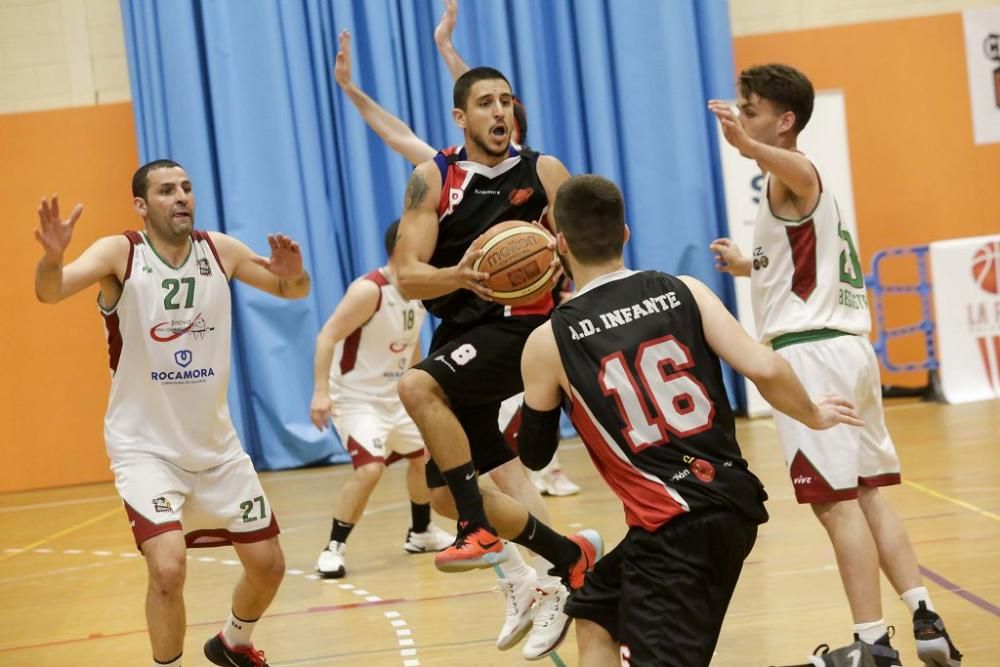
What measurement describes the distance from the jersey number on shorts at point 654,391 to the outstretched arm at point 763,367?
110mm

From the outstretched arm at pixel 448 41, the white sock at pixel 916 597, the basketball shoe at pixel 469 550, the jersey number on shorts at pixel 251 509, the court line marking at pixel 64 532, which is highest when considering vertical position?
the outstretched arm at pixel 448 41

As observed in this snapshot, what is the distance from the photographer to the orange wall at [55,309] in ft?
37.1

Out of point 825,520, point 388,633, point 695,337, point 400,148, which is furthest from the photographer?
point 400,148

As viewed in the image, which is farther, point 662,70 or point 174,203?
point 662,70

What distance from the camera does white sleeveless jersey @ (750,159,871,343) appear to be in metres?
4.41

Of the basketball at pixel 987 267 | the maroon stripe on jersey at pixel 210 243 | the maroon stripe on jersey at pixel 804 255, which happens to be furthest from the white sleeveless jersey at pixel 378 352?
the basketball at pixel 987 267

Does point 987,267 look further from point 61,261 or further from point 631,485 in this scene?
point 61,261

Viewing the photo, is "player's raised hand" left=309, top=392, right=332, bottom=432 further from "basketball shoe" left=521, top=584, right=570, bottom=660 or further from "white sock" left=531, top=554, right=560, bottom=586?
"basketball shoe" left=521, top=584, right=570, bottom=660

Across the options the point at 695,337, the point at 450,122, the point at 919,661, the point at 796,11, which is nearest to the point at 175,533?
the point at 695,337

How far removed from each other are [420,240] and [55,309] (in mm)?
7502

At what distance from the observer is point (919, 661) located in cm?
457

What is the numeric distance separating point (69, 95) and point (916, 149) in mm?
7849

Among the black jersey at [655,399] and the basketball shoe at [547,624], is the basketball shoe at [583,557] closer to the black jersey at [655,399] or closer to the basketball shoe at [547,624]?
the basketball shoe at [547,624]

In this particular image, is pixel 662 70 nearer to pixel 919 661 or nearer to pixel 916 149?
pixel 916 149
